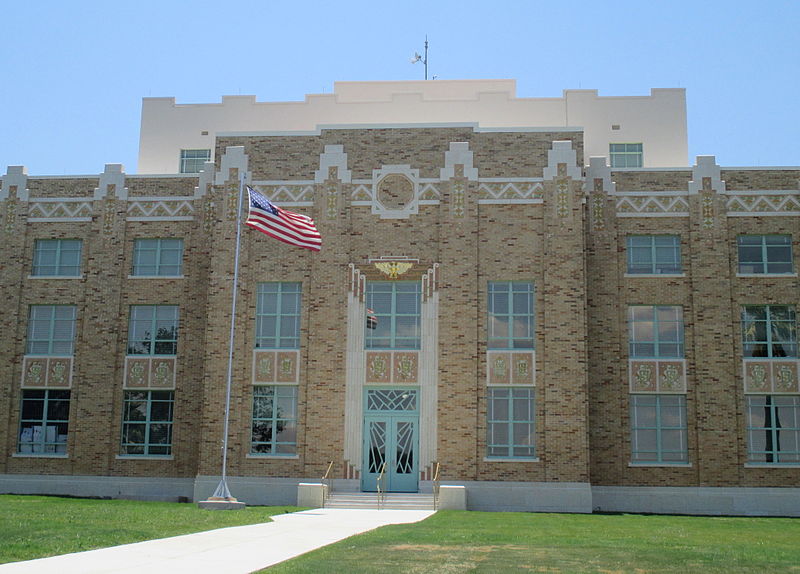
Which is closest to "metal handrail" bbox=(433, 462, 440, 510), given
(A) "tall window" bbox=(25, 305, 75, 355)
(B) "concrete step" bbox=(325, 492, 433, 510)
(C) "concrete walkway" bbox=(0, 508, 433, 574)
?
(B) "concrete step" bbox=(325, 492, 433, 510)

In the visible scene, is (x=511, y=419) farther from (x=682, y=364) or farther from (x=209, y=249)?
(x=209, y=249)

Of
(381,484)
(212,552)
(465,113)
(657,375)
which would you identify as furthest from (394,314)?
(212,552)

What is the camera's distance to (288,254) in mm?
31812

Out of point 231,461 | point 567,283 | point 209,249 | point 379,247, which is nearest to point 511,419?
point 567,283

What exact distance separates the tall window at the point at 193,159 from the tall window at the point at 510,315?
1318cm

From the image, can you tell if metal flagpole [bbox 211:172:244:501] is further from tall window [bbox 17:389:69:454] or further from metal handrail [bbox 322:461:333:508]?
tall window [bbox 17:389:69:454]

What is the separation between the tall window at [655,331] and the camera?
31938 millimetres

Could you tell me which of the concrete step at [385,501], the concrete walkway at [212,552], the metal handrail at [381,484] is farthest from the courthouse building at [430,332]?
the concrete walkway at [212,552]

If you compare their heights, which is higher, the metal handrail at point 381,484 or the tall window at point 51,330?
the tall window at point 51,330

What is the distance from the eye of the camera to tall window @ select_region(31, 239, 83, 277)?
112 feet

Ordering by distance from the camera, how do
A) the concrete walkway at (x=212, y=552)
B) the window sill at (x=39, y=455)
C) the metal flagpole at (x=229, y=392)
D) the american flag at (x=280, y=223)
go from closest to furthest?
the concrete walkway at (x=212, y=552) < the metal flagpole at (x=229, y=392) < the american flag at (x=280, y=223) < the window sill at (x=39, y=455)

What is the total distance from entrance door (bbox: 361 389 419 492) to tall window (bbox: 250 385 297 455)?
7.50 ft

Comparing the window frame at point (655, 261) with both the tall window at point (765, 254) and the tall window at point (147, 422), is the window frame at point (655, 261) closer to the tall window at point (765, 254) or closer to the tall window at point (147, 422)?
the tall window at point (765, 254)

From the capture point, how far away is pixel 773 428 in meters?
31.3
